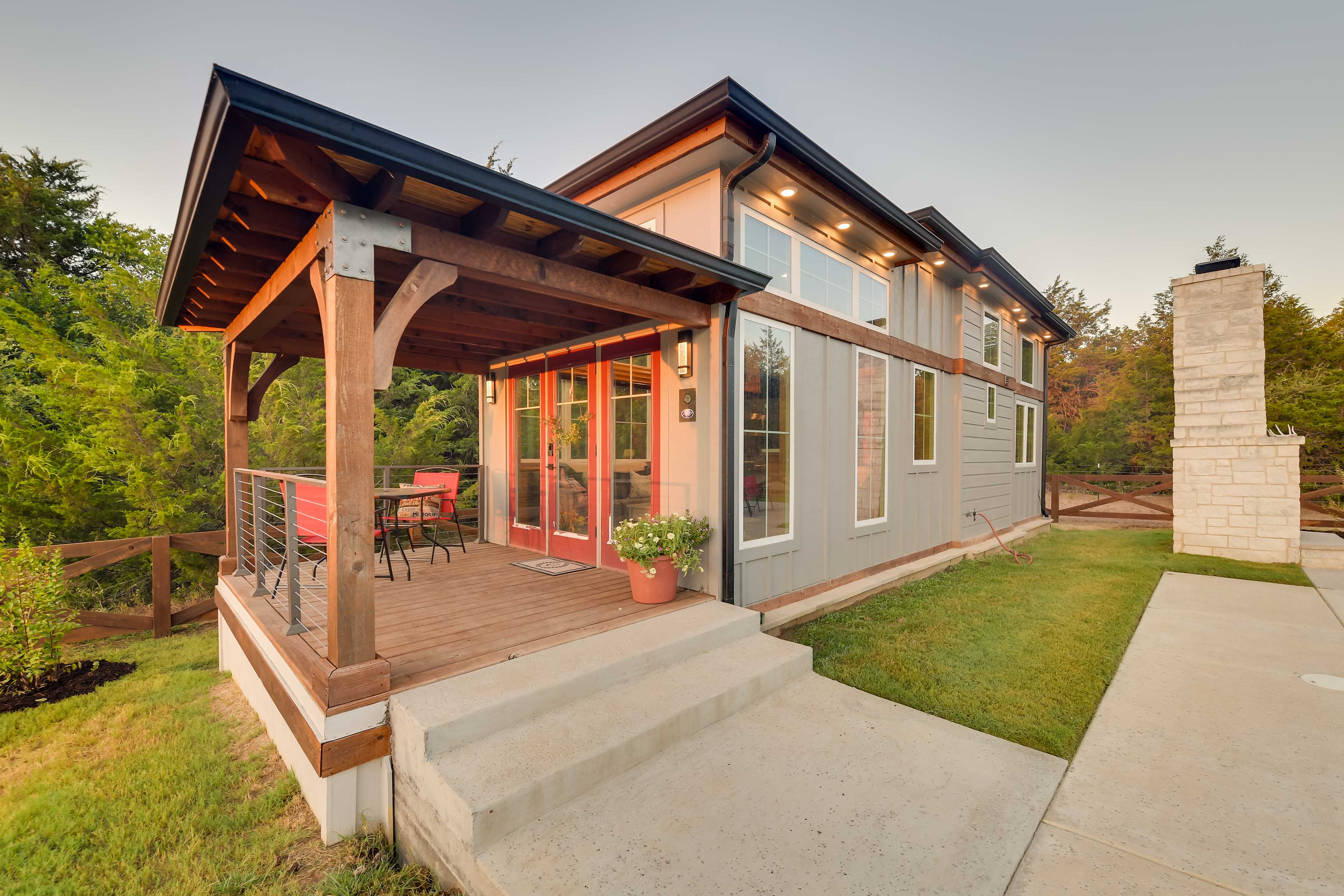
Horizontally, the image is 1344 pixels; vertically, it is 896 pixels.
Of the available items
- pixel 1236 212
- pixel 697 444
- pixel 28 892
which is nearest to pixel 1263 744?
pixel 697 444

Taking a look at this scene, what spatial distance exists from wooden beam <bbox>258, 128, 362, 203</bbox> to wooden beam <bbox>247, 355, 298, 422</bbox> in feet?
Result: 10.2

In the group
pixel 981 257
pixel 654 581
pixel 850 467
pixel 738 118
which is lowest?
pixel 654 581

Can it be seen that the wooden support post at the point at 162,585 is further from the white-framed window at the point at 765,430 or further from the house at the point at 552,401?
the white-framed window at the point at 765,430

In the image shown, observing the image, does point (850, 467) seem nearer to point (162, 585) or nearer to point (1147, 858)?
point (1147, 858)

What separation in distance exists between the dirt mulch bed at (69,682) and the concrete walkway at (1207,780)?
631cm

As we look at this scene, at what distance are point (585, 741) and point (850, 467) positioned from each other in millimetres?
3865

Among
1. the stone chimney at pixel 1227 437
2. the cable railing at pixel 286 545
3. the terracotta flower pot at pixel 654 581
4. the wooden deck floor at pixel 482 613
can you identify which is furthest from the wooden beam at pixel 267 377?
the stone chimney at pixel 1227 437

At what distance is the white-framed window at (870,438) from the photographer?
5.31m

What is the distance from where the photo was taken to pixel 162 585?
5551 millimetres

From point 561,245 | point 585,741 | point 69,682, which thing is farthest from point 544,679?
point 69,682

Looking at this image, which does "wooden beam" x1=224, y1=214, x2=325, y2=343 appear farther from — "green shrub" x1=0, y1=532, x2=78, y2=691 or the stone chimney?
the stone chimney

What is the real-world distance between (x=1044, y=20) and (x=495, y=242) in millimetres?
10830

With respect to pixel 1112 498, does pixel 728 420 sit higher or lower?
higher

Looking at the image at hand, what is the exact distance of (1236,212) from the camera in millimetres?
13680
